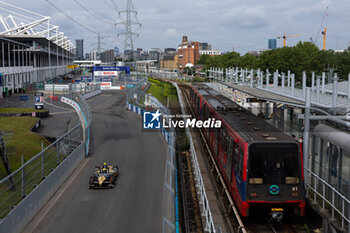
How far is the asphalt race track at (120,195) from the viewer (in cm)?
1243

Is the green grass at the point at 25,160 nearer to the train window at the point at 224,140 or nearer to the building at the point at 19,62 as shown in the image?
the train window at the point at 224,140

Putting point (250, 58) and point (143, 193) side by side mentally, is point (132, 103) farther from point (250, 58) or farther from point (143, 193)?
point (250, 58)

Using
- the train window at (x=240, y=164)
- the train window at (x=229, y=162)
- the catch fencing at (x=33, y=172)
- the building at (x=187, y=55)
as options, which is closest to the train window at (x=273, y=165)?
the train window at (x=240, y=164)

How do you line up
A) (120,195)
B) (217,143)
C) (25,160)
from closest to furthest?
(120,195)
(217,143)
(25,160)

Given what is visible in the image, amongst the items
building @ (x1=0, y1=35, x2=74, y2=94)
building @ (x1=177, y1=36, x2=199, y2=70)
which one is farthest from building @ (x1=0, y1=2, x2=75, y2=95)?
building @ (x1=177, y1=36, x2=199, y2=70)

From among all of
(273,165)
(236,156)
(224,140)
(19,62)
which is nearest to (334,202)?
(273,165)

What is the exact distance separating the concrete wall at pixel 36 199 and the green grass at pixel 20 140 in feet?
8.81

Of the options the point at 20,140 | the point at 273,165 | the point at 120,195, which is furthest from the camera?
the point at 20,140

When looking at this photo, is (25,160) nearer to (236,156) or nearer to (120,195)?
(120,195)

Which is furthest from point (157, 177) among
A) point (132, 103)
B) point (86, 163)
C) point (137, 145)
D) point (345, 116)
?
point (132, 103)

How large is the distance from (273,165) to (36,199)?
879 cm

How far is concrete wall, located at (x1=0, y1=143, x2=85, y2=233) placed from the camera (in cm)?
1127

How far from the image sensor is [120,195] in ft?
50.3

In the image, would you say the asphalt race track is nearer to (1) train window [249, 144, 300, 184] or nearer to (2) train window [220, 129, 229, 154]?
(2) train window [220, 129, 229, 154]
